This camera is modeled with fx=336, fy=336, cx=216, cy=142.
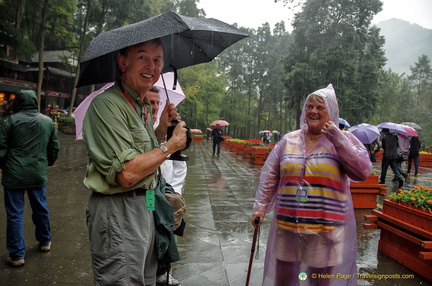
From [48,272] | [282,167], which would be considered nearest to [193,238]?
[48,272]

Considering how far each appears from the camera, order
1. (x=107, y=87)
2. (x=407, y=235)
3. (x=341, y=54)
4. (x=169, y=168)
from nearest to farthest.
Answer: (x=107, y=87) → (x=169, y=168) → (x=407, y=235) → (x=341, y=54)

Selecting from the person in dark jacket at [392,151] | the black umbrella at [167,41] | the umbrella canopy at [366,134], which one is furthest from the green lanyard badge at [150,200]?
the person in dark jacket at [392,151]

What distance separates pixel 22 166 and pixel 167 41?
242 centimetres

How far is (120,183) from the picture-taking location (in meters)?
1.71

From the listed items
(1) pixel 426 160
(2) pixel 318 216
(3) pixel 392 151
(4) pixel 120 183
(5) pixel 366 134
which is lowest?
(1) pixel 426 160

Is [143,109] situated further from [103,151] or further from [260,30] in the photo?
[260,30]

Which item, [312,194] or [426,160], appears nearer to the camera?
[312,194]

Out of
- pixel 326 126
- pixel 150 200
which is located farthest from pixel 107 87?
pixel 326 126

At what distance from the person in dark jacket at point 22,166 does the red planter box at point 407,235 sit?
4111 millimetres

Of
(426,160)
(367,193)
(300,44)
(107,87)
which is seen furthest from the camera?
(300,44)

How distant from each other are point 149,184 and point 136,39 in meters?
0.81

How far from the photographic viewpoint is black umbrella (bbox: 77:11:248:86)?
1.88 metres

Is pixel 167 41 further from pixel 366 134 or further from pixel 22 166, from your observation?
pixel 366 134

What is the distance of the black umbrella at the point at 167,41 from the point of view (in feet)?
6.17
